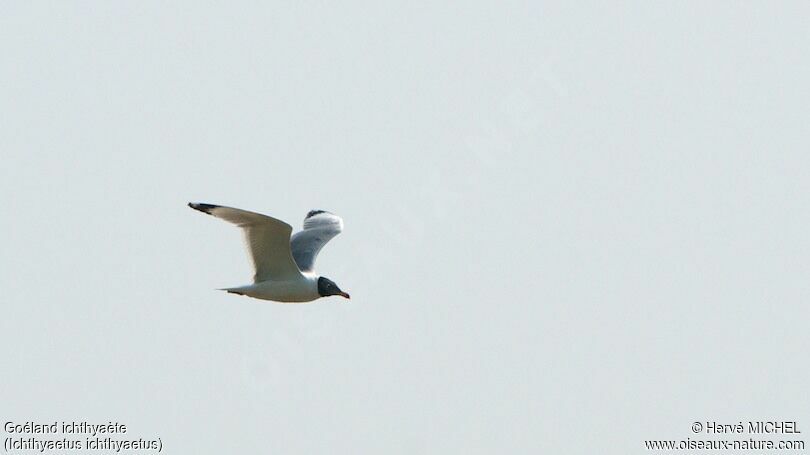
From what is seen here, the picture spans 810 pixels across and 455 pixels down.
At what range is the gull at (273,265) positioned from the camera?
63.7 ft

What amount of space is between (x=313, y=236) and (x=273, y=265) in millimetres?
3431

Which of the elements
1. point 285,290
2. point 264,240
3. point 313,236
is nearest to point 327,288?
point 285,290

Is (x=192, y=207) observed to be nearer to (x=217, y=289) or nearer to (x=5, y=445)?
(x=217, y=289)

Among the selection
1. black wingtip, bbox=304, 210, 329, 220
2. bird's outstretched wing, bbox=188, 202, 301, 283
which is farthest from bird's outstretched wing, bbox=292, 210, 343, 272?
bird's outstretched wing, bbox=188, 202, 301, 283

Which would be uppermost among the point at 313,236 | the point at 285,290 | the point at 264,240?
the point at 313,236

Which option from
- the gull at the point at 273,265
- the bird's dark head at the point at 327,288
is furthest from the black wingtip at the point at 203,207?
the bird's dark head at the point at 327,288

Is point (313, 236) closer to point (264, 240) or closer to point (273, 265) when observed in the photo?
point (273, 265)

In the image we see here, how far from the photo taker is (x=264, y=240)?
2002cm

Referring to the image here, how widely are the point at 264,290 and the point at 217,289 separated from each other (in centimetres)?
68

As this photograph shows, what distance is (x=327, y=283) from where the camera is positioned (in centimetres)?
2128

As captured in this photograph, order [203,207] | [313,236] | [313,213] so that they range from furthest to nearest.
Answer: [313,213] < [313,236] < [203,207]

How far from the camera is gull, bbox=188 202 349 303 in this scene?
19.4m

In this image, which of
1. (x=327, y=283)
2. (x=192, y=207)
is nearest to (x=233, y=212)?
(x=192, y=207)

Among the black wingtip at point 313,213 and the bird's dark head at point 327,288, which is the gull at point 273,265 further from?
the black wingtip at point 313,213
